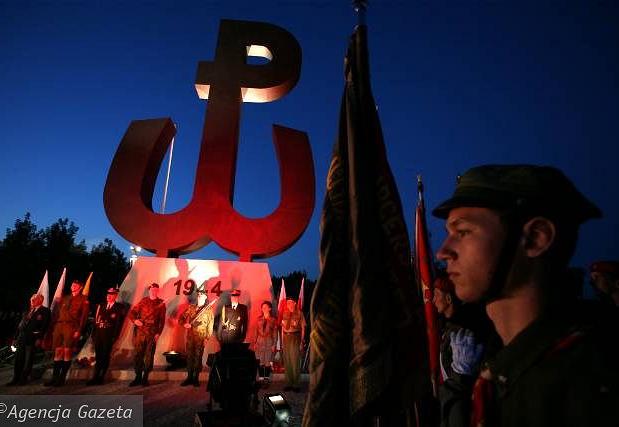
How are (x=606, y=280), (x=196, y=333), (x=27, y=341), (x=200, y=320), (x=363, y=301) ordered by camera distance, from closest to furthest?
(x=363, y=301), (x=606, y=280), (x=27, y=341), (x=196, y=333), (x=200, y=320)

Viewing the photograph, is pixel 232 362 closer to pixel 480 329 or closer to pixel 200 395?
pixel 480 329

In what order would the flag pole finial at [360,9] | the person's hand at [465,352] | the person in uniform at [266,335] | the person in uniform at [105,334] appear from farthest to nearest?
the person in uniform at [266,335], the person in uniform at [105,334], the person's hand at [465,352], the flag pole finial at [360,9]

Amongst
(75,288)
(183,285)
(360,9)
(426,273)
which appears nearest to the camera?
(360,9)

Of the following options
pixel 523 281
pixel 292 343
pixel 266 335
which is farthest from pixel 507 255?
pixel 266 335

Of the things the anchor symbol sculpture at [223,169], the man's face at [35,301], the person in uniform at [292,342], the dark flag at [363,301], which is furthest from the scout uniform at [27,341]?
the dark flag at [363,301]

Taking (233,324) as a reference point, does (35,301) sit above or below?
above

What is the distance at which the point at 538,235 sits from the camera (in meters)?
1.05

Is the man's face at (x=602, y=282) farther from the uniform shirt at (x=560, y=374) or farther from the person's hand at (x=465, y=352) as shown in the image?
the uniform shirt at (x=560, y=374)

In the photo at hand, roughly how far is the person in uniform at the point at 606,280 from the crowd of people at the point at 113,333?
649 centimetres

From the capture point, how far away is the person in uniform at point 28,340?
7301mm

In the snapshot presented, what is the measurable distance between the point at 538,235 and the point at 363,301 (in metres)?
0.74

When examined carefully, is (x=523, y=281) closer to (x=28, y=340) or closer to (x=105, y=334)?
(x=105, y=334)

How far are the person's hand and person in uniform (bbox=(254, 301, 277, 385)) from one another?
6.90 m

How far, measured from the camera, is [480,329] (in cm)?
238
